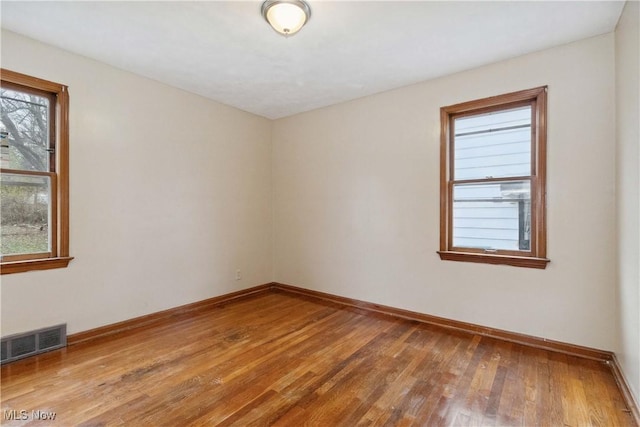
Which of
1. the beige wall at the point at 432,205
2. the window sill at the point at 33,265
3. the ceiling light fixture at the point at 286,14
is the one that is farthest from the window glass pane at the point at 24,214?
the beige wall at the point at 432,205

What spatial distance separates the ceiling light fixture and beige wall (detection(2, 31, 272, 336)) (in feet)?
6.15

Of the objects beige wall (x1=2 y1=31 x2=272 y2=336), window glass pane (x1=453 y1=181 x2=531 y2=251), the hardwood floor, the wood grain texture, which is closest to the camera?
the hardwood floor

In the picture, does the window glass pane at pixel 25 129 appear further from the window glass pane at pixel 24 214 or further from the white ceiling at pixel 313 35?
the white ceiling at pixel 313 35

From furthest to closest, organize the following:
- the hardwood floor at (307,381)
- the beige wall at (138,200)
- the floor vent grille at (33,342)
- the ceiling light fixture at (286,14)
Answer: the beige wall at (138,200) < the floor vent grille at (33,342) < the ceiling light fixture at (286,14) < the hardwood floor at (307,381)

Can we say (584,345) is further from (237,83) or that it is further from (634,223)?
(237,83)

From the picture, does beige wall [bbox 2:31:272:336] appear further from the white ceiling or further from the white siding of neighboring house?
the white siding of neighboring house

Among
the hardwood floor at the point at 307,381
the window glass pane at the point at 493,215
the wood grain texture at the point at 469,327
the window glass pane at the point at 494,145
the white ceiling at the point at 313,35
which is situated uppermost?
the white ceiling at the point at 313,35

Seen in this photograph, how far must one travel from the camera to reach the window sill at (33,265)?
8.02 ft

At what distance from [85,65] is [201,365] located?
2.91m

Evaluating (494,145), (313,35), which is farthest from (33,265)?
(494,145)

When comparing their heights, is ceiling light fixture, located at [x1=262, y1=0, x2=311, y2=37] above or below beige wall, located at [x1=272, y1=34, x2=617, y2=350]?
above

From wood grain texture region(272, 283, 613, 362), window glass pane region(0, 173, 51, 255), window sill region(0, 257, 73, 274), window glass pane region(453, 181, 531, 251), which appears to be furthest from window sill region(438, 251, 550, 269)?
window glass pane region(0, 173, 51, 255)

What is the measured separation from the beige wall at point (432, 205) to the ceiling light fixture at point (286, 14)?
1720mm

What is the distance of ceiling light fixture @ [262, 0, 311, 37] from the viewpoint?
208 centimetres
